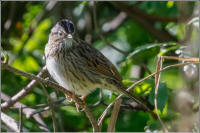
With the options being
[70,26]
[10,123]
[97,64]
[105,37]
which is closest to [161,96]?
[97,64]

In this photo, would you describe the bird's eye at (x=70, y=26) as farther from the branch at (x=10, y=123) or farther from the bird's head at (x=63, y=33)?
the branch at (x=10, y=123)

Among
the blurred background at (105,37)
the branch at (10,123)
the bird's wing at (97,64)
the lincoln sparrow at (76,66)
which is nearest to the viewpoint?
the branch at (10,123)

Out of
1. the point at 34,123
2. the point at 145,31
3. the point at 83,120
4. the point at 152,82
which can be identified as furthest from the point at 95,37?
the point at 152,82

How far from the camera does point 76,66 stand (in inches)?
135

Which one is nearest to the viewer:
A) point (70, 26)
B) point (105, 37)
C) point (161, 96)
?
point (161, 96)

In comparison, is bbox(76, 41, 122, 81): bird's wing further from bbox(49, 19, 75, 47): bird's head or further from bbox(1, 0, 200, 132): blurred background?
bbox(1, 0, 200, 132): blurred background

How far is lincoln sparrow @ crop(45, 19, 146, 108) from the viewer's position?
10.9ft

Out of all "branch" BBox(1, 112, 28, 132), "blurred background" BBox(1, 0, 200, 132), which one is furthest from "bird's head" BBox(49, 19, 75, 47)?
"branch" BBox(1, 112, 28, 132)

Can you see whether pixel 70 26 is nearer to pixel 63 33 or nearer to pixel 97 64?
pixel 63 33

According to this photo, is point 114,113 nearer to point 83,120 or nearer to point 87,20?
point 83,120

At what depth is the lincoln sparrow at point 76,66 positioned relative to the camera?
3332 mm

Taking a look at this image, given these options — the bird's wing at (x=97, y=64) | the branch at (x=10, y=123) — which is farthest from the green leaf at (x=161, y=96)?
the branch at (x=10, y=123)

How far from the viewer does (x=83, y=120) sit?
409cm

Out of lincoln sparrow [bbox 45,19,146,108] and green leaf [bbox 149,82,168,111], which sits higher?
lincoln sparrow [bbox 45,19,146,108]
